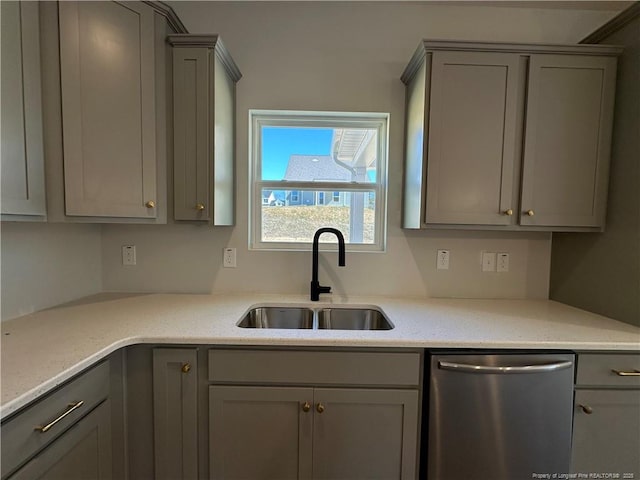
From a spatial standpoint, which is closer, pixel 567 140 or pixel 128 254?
pixel 567 140

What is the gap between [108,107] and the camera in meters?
1.32

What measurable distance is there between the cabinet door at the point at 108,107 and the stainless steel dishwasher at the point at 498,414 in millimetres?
1559

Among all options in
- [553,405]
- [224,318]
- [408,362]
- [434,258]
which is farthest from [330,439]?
[434,258]

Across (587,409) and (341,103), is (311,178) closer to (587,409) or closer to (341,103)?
(341,103)

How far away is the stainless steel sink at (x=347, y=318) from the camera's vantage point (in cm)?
171

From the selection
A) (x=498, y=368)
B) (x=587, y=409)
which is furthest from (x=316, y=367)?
(x=587, y=409)

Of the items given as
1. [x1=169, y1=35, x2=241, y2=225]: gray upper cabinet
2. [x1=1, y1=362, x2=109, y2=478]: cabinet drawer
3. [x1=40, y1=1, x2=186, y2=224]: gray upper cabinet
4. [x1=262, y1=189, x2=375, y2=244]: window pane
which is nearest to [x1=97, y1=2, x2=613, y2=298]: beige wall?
[x1=262, y1=189, x2=375, y2=244]: window pane

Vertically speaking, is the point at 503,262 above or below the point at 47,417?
above

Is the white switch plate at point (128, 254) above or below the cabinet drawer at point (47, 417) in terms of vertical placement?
above

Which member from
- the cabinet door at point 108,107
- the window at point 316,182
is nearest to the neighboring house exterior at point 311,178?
the window at point 316,182

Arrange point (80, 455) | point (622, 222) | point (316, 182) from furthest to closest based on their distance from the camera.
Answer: point (316, 182) → point (622, 222) → point (80, 455)

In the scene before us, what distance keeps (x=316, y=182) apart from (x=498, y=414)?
151 centimetres

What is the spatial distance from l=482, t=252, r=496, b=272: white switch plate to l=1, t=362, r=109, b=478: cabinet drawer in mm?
2025

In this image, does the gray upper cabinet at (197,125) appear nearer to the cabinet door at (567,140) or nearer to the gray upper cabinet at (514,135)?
the gray upper cabinet at (514,135)
